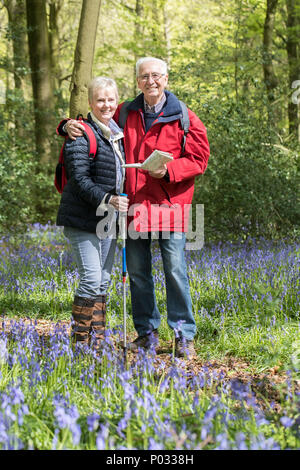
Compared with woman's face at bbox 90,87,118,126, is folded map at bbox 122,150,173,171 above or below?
below

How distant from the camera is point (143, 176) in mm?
4109

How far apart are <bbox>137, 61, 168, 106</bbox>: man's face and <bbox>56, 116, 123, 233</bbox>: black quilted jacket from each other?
473mm

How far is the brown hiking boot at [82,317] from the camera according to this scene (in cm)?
409

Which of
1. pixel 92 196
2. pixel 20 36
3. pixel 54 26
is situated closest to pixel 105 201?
pixel 92 196

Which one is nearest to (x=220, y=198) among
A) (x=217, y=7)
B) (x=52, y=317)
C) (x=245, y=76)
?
(x=245, y=76)

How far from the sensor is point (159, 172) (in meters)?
3.92

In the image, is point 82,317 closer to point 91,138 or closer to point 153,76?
point 91,138

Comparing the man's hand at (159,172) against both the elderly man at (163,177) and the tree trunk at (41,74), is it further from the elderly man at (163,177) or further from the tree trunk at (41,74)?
the tree trunk at (41,74)

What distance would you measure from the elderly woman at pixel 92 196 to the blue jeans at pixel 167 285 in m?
0.28

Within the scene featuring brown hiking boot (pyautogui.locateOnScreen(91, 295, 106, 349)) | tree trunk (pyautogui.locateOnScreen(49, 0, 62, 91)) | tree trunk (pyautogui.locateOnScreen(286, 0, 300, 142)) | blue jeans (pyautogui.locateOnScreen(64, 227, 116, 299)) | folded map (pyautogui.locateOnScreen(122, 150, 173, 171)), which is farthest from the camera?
tree trunk (pyautogui.locateOnScreen(49, 0, 62, 91))

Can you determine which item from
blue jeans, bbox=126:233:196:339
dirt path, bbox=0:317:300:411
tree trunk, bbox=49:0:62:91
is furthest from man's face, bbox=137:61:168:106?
tree trunk, bbox=49:0:62:91

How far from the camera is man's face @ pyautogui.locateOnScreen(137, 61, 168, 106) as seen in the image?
4.00m

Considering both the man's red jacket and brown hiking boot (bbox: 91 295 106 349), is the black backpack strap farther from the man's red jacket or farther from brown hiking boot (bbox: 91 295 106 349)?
brown hiking boot (bbox: 91 295 106 349)

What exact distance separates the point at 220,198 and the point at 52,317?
4131mm
